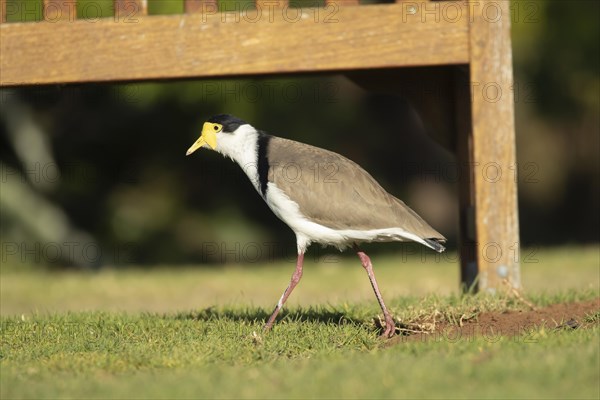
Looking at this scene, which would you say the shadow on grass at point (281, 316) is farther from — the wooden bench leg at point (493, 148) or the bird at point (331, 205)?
the wooden bench leg at point (493, 148)

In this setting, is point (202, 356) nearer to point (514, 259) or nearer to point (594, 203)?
point (514, 259)

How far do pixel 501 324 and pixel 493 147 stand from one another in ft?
4.98

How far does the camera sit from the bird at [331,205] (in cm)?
627

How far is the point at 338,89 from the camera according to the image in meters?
16.5

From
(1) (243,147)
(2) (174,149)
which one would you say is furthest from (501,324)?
(2) (174,149)

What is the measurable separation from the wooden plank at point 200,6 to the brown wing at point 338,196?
1.58 metres

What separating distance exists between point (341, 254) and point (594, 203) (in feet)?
16.5

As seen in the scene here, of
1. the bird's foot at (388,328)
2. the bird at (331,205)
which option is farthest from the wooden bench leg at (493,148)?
the bird's foot at (388,328)

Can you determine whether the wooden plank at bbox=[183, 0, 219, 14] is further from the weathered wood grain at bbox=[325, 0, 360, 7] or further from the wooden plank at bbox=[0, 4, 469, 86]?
the weathered wood grain at bbox=[325, 0, 360, 7]

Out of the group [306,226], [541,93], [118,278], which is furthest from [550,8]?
[306,226]

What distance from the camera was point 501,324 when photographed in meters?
6.44

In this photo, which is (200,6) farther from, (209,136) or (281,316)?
(281,316)

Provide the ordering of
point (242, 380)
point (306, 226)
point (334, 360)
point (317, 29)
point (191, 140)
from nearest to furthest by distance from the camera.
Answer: point (242, 380) < point (334, 360) < point (306, 226) < point (317, 29) < point (191, 140)

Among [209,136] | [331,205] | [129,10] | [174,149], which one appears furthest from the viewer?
[174,149]
